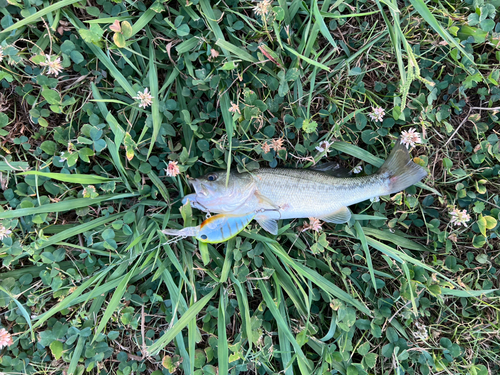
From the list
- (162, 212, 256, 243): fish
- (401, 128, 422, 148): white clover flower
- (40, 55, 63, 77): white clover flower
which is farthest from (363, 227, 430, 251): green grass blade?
(40, 55, 63, 77): white clover flower

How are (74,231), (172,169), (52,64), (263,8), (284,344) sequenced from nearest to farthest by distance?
(263,8), (52,64), (172,169), (74,231), (284,344)

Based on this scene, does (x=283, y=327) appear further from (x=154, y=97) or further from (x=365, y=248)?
(x=154, y=97)

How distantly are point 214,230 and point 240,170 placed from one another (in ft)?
1.66

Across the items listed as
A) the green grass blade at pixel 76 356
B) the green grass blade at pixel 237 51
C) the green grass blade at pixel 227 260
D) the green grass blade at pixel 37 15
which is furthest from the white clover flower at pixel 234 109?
the green grass blade at pixel 76 356

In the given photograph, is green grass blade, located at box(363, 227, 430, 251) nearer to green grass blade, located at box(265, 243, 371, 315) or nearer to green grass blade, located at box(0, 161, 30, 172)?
green grass blade, located at box(265, 243, 371, 315)

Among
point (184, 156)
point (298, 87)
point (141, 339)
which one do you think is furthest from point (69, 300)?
point (298, 87)

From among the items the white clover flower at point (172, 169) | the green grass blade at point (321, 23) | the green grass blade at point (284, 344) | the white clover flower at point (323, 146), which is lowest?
the green grass blade at point (284, 344)

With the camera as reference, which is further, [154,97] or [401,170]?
[401,170]

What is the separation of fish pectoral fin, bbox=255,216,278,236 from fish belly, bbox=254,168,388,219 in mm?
47

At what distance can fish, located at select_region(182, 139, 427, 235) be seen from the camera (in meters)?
2.19

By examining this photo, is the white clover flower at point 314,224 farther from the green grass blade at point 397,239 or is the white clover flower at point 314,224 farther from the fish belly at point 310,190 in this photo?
the green grass blade at point 397,239

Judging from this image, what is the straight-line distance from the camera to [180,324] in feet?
6.82

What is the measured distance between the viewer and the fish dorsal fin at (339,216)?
229 cm

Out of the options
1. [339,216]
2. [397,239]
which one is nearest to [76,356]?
[339,216]
